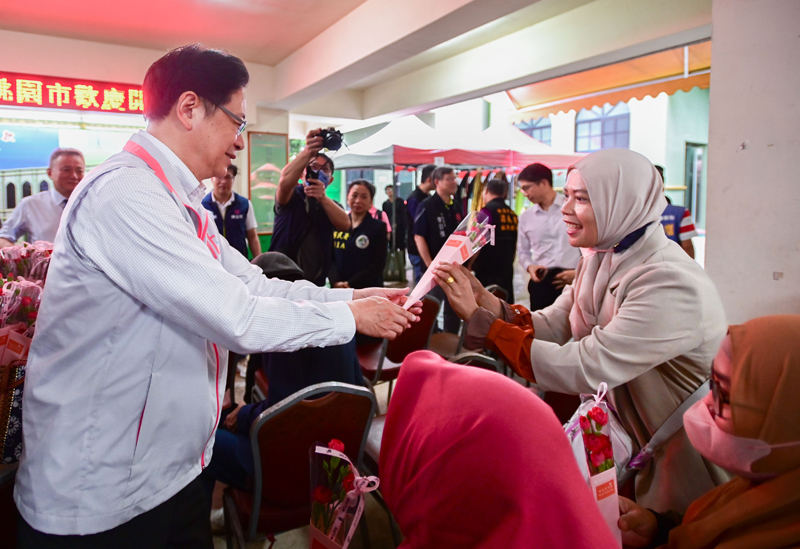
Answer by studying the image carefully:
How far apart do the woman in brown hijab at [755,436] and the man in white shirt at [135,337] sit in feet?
2.58

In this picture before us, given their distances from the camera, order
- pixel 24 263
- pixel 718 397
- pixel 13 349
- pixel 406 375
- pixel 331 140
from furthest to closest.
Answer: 1. pixel 331 140
2. pixel 24 263
3. pixel 13 349
4. pixel 718 397
5. pixel 406 375

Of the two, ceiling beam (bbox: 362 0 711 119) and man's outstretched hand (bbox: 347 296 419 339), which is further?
ceiling beam (bbox: 362 0 711 119)

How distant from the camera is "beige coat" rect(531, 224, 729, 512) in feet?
4.54

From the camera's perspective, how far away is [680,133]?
15.2m

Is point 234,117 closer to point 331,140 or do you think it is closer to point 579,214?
point 579,214

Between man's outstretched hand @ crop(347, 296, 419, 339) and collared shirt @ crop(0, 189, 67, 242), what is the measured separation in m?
3.55

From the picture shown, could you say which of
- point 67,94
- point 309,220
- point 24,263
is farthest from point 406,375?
point 67,94

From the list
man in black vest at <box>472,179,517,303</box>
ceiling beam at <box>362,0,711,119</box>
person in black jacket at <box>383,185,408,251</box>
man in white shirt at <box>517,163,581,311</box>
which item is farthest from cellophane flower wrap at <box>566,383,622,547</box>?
person in black jacket at <box>383,185,408,251</box>

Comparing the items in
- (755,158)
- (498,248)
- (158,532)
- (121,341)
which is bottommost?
(158,532)

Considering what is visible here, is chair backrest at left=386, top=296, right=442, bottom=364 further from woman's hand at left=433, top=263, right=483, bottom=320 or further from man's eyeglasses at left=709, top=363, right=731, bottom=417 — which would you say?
man's eyeglasses at left=709, top=363, right=731, bottom=417

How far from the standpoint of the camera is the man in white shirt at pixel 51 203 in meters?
3.71

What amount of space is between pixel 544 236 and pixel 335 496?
12.2 ft

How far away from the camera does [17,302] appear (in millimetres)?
1449

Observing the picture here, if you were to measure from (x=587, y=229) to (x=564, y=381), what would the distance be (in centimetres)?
47
